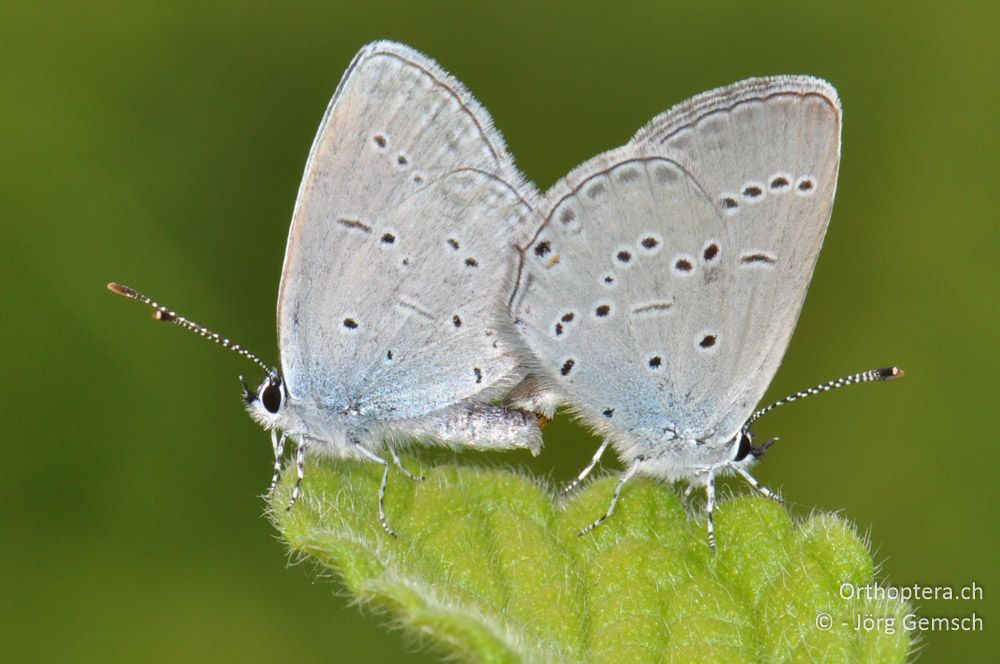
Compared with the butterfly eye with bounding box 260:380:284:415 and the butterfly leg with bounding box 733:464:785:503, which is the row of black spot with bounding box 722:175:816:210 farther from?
the butterfly eye with bounding box 260:380:284:415

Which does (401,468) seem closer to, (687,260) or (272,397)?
(272,397)

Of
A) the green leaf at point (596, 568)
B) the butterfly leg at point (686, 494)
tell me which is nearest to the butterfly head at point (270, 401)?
the green leaf at point (596, 568)

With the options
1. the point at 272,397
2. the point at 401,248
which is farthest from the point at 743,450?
the point at 272,397

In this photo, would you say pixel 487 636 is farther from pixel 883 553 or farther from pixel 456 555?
pixel 883 553

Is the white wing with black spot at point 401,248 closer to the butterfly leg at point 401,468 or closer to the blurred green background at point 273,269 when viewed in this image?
the butterfly leg at point 401,468

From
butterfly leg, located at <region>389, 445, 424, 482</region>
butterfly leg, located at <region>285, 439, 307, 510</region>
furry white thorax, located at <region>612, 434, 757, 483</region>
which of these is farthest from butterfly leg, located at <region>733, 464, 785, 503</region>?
butterfly leg, located at <region>285, 439, 307, 510</region>

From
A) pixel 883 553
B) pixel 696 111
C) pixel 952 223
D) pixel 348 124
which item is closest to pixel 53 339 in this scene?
pixel 348 124
